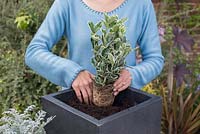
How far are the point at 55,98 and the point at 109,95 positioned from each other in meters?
0.15

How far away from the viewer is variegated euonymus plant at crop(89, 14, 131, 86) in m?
0.80

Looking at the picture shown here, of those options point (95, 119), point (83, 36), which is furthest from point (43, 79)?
point (95, 119)

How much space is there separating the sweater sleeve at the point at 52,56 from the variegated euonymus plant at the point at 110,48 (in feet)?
0.33

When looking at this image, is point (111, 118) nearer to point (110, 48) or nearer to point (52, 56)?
point (110, 48)

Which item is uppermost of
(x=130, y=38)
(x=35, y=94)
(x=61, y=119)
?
(x=130, y=38)

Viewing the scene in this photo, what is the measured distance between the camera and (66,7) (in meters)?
0.99

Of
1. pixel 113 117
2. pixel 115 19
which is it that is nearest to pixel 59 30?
pixel 115 19

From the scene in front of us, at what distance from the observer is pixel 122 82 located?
882 millimetres

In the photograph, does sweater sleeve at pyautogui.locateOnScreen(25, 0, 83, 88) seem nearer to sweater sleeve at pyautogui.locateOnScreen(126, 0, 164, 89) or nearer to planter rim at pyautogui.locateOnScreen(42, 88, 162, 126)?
planter rim at pyautogui.locateOnScreen(42, 88, 162, 126)

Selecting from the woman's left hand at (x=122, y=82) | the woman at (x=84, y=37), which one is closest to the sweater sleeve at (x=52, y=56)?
the woman at (x=84, y=37)

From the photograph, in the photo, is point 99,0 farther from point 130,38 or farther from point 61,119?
point 61,119

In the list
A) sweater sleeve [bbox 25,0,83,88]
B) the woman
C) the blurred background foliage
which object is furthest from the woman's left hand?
the blurred background foliage

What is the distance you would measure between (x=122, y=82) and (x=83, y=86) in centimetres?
11

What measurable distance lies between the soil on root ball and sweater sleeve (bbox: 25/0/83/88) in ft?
0.18
